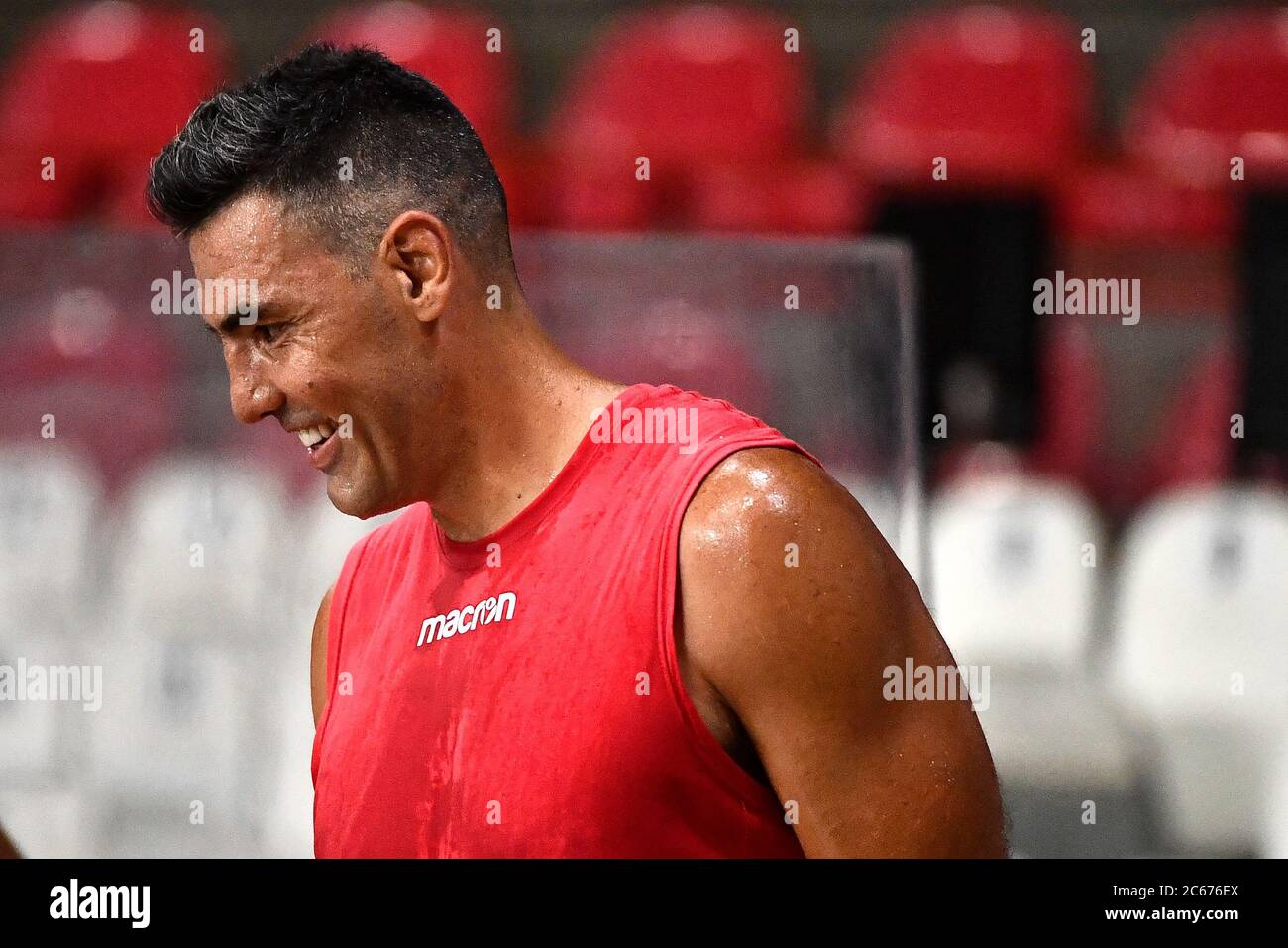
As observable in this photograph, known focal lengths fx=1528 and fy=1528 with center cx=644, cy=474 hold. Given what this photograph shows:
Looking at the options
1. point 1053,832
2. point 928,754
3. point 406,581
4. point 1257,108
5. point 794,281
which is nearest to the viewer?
point 928,754

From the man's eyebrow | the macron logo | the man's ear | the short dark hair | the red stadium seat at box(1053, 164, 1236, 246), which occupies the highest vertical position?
the red stadium seat at box(1053, 164, 1236, 246)

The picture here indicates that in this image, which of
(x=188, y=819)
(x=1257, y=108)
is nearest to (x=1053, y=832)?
(x=188, y=819)

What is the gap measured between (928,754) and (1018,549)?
1576 millimetres

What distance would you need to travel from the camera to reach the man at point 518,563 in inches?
35.7

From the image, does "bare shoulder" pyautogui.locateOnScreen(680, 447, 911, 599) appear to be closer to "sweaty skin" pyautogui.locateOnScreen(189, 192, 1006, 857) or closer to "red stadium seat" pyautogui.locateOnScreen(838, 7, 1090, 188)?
"sweaty skin" pyautogui.locateOnScreen(189, 192, 1006, 857)

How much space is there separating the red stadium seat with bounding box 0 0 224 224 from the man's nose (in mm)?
2416

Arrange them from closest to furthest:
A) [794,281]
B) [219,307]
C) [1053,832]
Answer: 1. [219,307]
2. [794,281]
3. [1053,832]

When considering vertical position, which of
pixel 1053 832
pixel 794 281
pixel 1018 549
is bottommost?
pixel 1053 832

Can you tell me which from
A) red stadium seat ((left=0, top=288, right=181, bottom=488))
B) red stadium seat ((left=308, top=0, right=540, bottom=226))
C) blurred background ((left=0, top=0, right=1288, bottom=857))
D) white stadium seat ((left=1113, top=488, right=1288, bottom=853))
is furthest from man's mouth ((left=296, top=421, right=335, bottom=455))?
red stadium seat ((left=308, top=0, right=540, bottom=226))

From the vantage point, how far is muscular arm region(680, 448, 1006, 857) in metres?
0.90

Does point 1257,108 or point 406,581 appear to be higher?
point 1257,108

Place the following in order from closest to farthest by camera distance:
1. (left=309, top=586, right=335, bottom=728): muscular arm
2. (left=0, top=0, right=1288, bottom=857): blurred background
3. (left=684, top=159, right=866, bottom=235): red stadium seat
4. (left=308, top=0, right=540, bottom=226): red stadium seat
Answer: (left=309, top=586, right=335, bottom=728): muscular arm < (left=0, top=0, right=1288, bottom=857): blurred background < (left=684, top=159, right=866, bottom=235): red stadium seat < (left=308, top=0, right=540, bottom=226): red stadium seat
